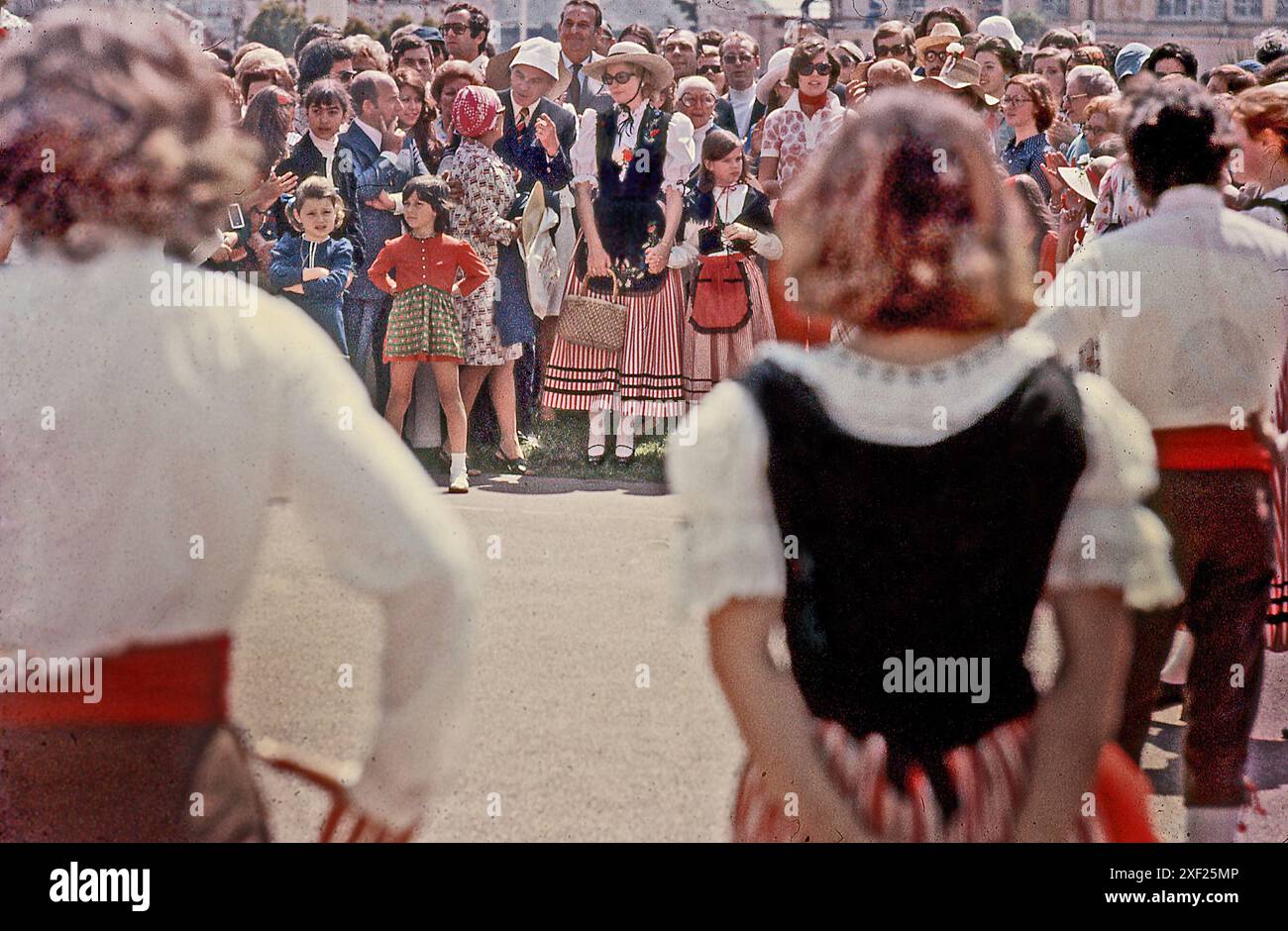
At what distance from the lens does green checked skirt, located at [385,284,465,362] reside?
751cm

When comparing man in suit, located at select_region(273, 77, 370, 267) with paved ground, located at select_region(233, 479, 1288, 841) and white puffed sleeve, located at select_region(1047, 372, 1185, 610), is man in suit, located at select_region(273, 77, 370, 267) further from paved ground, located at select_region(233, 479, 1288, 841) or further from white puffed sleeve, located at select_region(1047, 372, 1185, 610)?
white puffed sleeve, located at select_region(1047, 372, 1185, 610)

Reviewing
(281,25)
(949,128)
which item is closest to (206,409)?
(949,128)

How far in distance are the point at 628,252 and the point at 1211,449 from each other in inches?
211

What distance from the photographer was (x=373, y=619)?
208 inches

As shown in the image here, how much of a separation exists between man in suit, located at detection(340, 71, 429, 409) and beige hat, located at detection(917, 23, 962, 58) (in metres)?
2.95

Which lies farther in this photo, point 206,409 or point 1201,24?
point 1201,24

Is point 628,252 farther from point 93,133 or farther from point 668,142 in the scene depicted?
point 93,133

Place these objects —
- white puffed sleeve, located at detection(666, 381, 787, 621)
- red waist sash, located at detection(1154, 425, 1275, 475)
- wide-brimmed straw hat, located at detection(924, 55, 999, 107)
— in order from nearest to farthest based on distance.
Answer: white puffed sleeve, located at detection(666, 381, 787, 621) → red waist sash, located at detection(1154, 425, 1275, 475) → wide-brimmed straw hat, located at detection(924, 55, 999, 107)

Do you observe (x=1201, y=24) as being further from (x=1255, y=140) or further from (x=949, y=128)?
(x=949, y=128)

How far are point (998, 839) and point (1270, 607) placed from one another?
1.84m

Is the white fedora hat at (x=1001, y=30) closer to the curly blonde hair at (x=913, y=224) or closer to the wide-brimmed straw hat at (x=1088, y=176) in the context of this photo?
the wide-brimmed straw hat at (x=1088, y=176)

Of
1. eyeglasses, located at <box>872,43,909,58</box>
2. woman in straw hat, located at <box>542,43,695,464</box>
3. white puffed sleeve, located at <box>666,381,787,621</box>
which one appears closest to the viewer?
white puffed sleeve, located at <box>666,381,787,621</box>

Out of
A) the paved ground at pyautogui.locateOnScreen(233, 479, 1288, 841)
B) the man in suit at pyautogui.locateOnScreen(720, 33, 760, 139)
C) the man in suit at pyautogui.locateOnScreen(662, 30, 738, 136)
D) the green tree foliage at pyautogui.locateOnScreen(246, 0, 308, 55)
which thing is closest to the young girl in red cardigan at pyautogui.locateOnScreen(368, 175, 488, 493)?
the paved ground at pyautogui.locateOnScreen(233, 479, 1288, 841)
